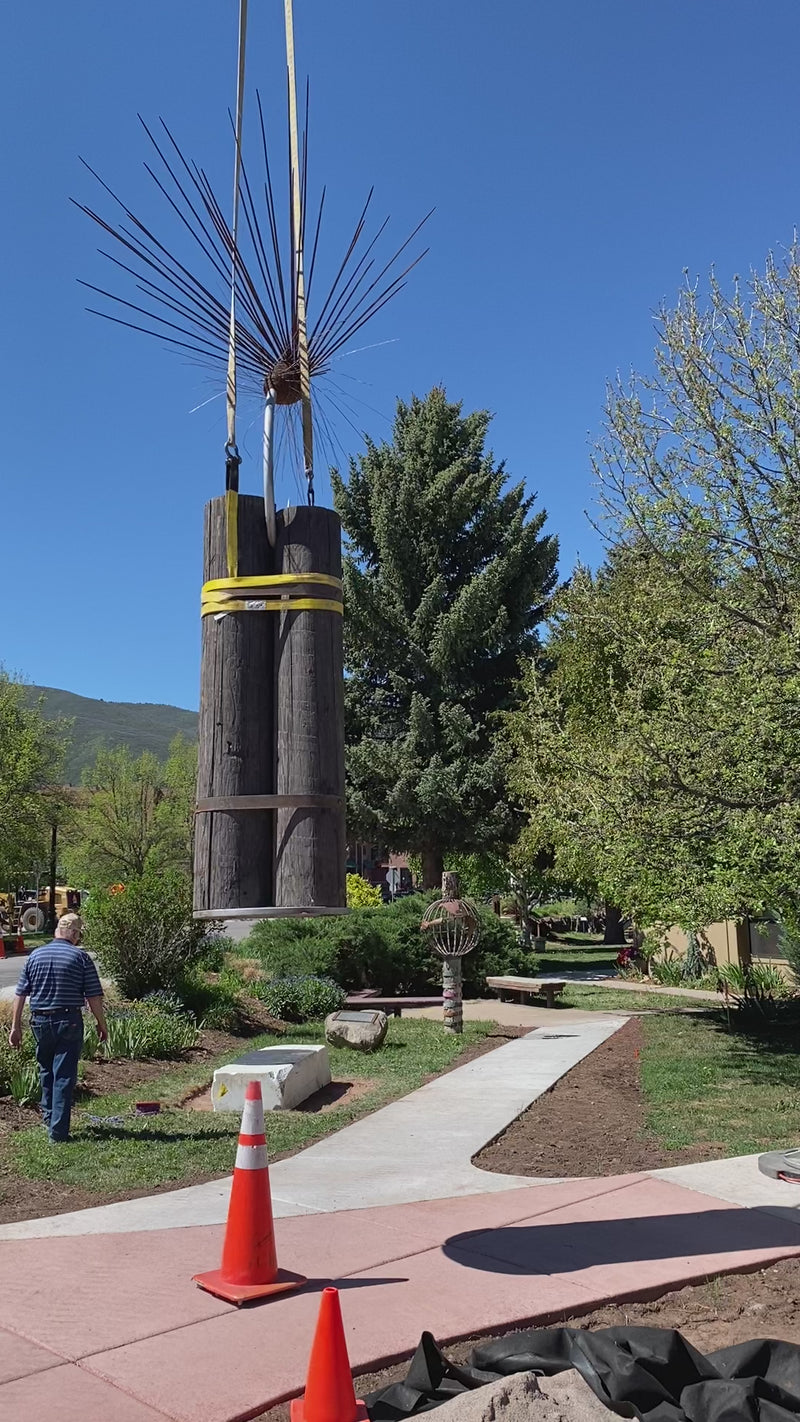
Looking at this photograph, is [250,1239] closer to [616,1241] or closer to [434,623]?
[616,1241]

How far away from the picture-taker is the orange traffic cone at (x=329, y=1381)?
334cm

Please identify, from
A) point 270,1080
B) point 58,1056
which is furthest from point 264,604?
point 270,1080

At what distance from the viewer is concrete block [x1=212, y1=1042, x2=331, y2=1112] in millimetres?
8891

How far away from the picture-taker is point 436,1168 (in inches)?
275

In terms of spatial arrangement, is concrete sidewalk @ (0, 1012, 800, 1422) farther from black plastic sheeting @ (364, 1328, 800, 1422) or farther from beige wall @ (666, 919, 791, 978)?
beige wall @ (666, 919, 791, 978)

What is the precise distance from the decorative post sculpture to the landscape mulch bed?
325 inches

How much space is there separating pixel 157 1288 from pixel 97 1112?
4274 millimetres

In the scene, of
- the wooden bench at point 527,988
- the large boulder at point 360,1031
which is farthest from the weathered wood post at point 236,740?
the wooden bench at point 527,988

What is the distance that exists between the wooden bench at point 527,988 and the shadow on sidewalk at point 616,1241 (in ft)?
36.9

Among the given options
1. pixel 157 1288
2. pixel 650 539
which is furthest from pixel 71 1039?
pixel 650 539

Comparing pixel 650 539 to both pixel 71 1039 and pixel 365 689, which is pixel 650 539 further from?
pixel 365 689

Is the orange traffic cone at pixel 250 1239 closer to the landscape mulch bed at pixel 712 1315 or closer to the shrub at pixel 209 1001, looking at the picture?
the landscape mulch bed at pixel 712 1315

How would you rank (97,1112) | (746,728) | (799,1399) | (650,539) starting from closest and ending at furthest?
(799,1399) < (97,1112) < (746,728) < (650,539)

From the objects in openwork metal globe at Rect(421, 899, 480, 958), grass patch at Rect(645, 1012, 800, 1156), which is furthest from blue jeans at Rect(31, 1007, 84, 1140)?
openwork metal globe at Rect(421, 899, 480, 958)
